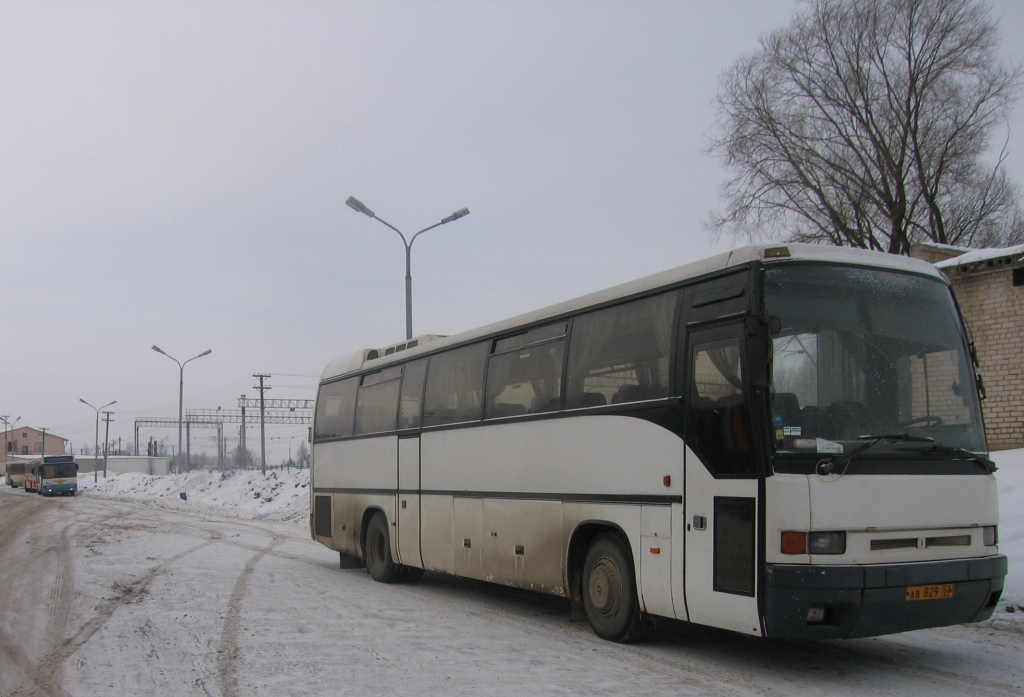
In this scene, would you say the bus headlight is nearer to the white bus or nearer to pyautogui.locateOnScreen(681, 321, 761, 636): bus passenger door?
the white bus

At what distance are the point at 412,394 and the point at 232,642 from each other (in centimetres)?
499

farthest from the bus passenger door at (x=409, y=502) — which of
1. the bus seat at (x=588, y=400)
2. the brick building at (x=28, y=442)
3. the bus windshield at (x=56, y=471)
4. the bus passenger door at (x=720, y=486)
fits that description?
the brick building at (x=28, y=442)

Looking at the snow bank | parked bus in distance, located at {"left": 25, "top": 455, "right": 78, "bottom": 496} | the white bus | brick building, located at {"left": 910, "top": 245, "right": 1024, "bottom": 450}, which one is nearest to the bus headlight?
the white bus

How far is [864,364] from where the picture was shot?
659 centimetres

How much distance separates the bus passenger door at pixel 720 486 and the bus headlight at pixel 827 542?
369 mm

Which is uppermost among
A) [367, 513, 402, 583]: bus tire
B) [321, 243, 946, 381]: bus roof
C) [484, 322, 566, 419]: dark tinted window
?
[321, 243, 946, 381]: bus roof

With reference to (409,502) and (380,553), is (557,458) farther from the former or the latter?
(380,553)

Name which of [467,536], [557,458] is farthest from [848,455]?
[467,536]

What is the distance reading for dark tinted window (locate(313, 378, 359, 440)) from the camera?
14562 millimetres

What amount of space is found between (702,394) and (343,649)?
374 centimetres

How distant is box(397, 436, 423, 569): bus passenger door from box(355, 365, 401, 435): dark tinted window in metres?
0.65

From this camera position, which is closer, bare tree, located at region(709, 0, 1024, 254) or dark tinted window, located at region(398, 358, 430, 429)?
dark tinted window, located at region(398, 358, 430, 429)

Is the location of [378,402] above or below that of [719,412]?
above

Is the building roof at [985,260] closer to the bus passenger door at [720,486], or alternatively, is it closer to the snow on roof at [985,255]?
the snow on roof at [985,255]
